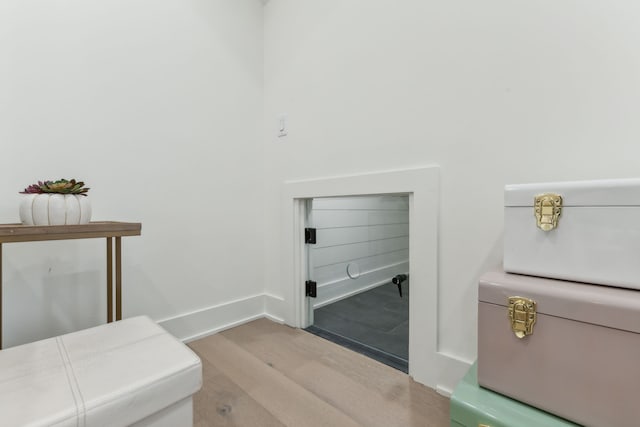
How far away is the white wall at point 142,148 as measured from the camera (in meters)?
1.04

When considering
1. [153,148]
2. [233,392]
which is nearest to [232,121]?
[153,148]

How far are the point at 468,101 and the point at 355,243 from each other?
1286 mm

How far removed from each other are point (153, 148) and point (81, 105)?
0.29 m

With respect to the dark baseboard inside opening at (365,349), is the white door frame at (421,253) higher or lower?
higher

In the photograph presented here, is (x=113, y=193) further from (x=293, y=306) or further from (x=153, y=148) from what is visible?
(x=293, y=306)

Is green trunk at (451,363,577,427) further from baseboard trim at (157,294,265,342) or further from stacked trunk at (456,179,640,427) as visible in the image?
baseboard trim at (157,294,265,342)

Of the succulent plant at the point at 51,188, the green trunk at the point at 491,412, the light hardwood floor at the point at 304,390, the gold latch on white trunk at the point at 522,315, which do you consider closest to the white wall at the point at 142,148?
the succulent plant at the point at 51,188

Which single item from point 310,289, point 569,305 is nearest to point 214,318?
point 310,289

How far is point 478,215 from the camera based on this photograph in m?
0.98

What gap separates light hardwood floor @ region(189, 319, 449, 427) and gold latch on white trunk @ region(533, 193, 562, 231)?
2.21 ft

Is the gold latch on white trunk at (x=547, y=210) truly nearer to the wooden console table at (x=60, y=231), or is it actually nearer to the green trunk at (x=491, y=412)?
the green trunk at (x=491, y=412)

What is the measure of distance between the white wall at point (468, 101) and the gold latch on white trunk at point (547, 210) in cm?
25

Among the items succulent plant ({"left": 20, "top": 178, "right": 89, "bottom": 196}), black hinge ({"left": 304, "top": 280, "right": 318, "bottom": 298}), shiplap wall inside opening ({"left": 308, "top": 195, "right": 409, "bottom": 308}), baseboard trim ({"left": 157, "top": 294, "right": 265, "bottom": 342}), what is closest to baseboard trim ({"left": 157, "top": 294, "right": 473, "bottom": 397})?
baseboard trim ({"left": 157, "top": 294, "right": 265, "bottom": 342})

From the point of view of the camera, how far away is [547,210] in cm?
66
